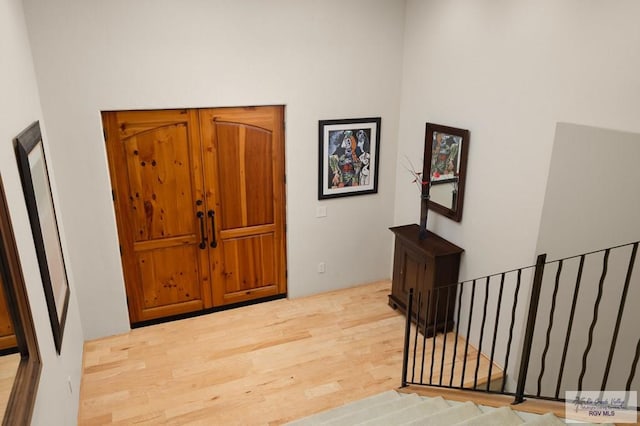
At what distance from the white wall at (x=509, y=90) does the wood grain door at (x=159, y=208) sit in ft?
7.27

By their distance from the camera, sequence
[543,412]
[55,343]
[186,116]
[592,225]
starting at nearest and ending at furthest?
[543,412], [55,343], [592,225], [186,116]

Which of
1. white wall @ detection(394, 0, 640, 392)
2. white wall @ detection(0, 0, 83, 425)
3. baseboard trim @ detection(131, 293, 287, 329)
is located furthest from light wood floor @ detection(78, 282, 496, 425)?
white wall @ detection(394, 0, 640, 392)

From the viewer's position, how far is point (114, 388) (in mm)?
3799

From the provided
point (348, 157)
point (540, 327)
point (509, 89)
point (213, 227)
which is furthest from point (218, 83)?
point (540, 327)

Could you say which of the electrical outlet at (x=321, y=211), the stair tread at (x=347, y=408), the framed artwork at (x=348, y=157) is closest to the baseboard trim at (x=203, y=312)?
the electrical outlet at (x=321, y=211)

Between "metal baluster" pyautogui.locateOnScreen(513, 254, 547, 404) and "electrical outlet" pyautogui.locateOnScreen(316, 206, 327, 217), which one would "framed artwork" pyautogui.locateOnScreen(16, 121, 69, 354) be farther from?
"metal baluster" pyautogui.locateOnScreen(513, 254, 547, 404)

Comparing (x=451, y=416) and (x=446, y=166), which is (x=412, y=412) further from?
(x=446, y=166)

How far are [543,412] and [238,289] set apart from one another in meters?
3.15

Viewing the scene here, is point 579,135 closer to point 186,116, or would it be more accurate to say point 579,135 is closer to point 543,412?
point 543,412

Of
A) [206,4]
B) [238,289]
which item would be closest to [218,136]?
[206,4]

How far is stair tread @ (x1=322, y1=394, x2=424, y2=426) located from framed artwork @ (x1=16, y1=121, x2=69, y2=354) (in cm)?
185

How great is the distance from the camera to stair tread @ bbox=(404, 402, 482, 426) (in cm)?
275

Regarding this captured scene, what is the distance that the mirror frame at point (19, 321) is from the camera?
2.00m

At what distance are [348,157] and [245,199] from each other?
1.14 meters
